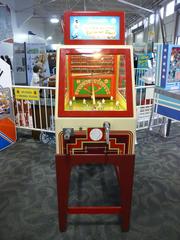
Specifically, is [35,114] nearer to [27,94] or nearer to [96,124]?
[27,94]

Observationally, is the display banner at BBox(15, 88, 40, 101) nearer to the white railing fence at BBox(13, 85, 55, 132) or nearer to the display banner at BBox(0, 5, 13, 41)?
the white railing fence at BBox(13, 85, 55, 132)

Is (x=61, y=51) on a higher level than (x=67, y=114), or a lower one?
higher

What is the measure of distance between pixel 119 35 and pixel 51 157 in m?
1.91

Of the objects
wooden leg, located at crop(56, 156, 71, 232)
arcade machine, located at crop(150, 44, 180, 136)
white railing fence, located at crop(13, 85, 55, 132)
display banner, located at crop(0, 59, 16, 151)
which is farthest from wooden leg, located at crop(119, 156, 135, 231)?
display banner, located at crop(0, 59, 16, 151)

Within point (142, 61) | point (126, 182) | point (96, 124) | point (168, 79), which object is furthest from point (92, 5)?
point (126, 182)

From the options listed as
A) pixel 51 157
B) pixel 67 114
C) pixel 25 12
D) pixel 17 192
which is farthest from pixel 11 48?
pixel 67 114

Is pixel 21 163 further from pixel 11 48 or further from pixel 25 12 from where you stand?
pixel 25 12

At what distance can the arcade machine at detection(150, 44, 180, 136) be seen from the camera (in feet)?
9.12

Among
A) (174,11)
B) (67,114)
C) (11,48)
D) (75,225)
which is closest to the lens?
(67,114)

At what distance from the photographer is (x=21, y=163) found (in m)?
2.82

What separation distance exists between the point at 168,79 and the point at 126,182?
1.87 metres

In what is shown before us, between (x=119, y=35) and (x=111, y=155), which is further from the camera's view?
(x=119, y=35)

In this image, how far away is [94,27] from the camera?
1858 millimetres

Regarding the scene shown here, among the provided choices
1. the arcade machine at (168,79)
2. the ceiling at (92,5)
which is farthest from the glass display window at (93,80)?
the ceiling at (92,5)
